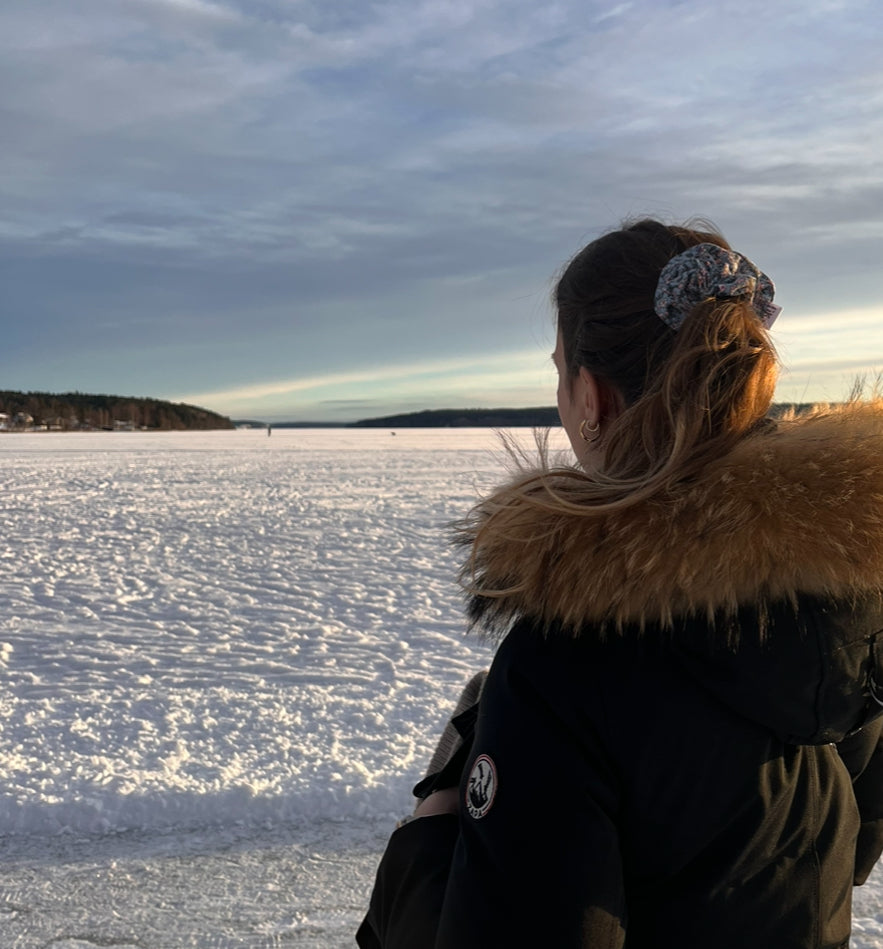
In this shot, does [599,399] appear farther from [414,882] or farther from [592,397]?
[414,882]

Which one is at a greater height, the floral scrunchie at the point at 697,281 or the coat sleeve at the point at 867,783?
the floral scrunchie at the point at 697,281

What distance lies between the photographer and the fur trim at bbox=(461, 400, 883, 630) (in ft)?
3.17

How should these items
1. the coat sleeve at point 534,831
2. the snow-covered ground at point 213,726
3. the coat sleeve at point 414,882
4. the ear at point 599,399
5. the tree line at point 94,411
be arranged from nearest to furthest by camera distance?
the coat sleeve at point 534,831
the coat sleeve at point 414,882
the ear at point 599,399
the snow-covered ground at point 213,726
the tree line at point 94,411

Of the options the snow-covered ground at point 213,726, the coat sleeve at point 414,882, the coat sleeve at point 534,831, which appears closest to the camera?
the coat sleeve at point 534,831

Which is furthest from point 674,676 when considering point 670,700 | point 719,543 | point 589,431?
point 589,431

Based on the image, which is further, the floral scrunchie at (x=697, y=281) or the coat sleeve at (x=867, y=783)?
the coat sleeve at (x=867, y=783)

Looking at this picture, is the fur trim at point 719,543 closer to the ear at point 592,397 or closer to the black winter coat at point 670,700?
the black winter coat at point 670,700

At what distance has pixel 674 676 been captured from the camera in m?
0.98

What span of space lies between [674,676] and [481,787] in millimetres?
252

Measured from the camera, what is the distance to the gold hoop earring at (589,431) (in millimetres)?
1167

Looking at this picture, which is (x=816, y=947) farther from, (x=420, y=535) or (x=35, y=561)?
(x=420, y=535)

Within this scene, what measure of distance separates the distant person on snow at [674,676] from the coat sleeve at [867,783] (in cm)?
16

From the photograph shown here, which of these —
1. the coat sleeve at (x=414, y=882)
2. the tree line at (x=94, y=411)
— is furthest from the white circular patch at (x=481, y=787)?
the tree line at (x=94, y=411)

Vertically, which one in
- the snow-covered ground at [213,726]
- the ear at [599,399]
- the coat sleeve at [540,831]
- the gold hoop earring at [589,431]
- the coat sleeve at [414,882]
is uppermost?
the ear at [599,399]
